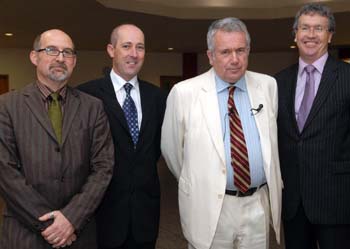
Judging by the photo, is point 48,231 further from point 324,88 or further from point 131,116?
point 324,88

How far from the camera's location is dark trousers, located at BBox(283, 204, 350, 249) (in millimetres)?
2316

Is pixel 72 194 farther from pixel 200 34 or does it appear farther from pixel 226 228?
pixel 200 34

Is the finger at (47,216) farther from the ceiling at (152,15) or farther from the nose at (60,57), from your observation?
the ceiling at (152,15)

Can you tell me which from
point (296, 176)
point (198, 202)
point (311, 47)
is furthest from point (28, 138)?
point (311, 47)

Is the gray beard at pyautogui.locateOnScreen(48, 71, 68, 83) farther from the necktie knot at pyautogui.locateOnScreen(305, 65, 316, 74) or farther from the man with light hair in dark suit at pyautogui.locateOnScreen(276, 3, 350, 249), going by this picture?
the necktie knot at pyautogui.locateOnScreen(305, 65, 316, 74)

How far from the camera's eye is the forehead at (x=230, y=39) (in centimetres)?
221

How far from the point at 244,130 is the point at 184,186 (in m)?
0.47

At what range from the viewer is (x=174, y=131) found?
94.3 inches

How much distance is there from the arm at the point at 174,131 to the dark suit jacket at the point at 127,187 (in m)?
0.10

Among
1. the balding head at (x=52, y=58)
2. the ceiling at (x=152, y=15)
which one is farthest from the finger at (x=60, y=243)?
the ceiling at (x=152, y=15)

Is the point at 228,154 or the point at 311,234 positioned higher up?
the point at 228,154


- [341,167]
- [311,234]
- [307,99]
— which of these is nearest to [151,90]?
[307,99]

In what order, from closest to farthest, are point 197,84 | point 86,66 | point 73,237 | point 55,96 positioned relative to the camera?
point 73,237, point 55,96, point 197,84, point 86,66

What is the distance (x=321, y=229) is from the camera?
235 cm
